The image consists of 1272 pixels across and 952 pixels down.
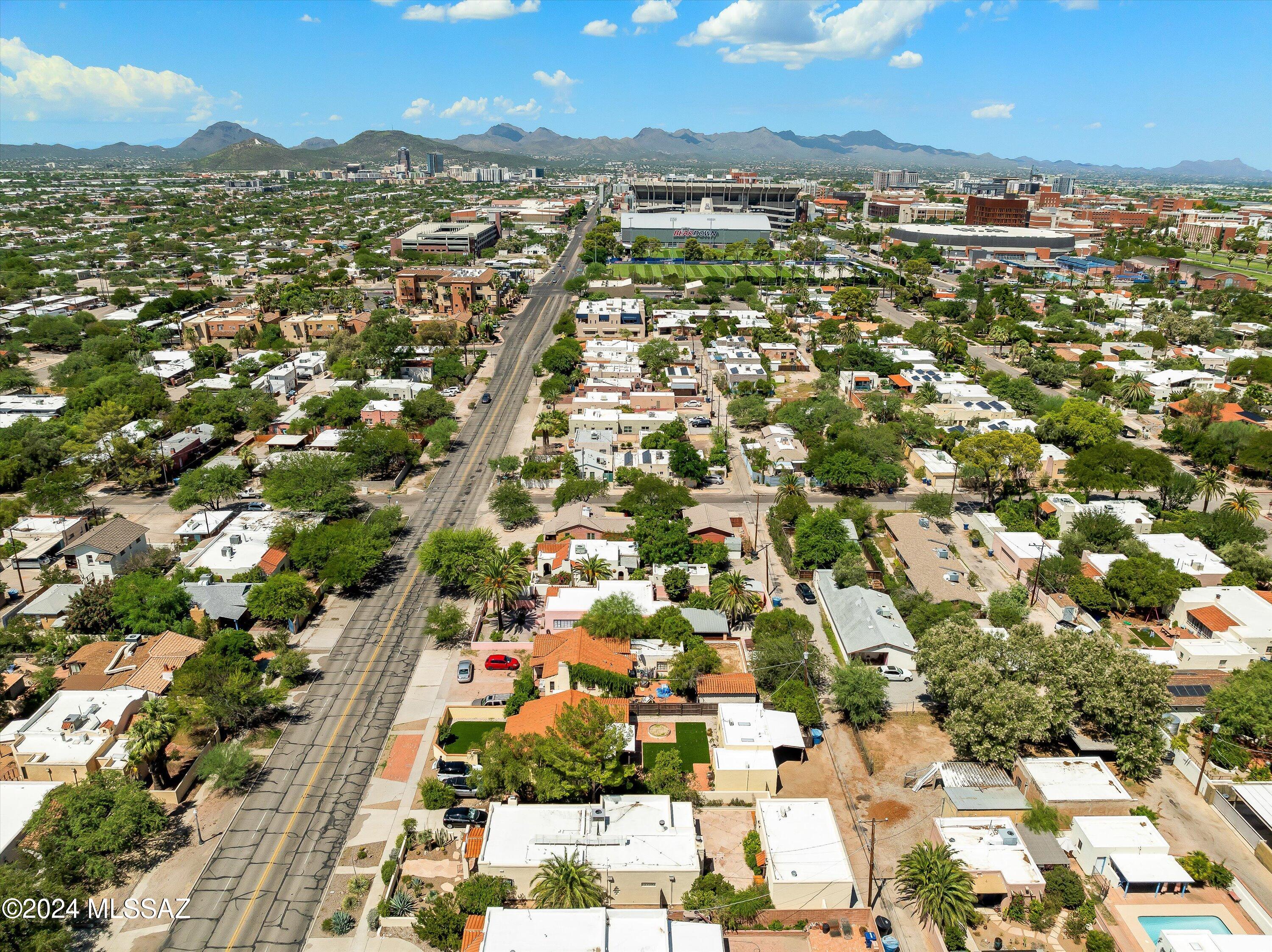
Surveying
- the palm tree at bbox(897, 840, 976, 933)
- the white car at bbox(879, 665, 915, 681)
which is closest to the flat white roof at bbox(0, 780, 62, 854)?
the palm tree at bbox(897, 840, 976, 933)

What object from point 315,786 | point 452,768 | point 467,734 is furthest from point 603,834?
point 315,786

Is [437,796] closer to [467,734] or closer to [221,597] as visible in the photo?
[467,734]

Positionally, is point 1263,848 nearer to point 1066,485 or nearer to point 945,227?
point 1066,485

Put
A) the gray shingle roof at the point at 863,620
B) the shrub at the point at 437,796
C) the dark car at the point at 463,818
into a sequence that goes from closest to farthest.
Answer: the dark car at the point at 463,818 → the shrub at the point at 437,796 → the gray shingle roof at the point at 863,620

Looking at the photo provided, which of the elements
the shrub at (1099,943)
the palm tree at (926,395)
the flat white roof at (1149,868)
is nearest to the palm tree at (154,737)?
the shrub at (1099,943)

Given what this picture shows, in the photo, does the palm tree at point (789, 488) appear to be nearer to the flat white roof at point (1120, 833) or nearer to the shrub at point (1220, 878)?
the flat white roof at point (1120, 833)

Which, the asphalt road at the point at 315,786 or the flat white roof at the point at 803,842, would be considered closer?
the asphalt road at the point at 315,786

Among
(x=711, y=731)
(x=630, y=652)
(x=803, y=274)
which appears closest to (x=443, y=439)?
(x=630, y=652)
